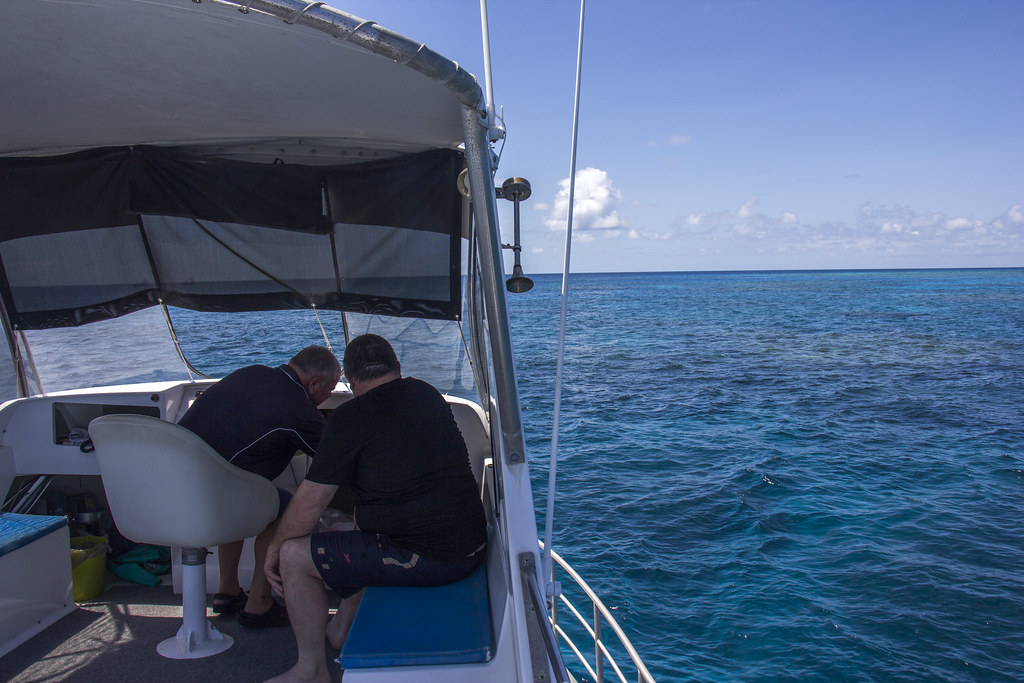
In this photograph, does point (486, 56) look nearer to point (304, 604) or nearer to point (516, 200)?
point (516, 200)

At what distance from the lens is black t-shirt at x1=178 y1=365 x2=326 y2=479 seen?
3.18 m

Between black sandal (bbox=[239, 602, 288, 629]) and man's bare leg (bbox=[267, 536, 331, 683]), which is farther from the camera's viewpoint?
black sandal (bbox=[239, 602, 288, 629])

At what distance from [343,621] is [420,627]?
87 cm

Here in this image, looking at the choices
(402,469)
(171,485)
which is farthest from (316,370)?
(402,469)

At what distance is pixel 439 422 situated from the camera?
2770 mm

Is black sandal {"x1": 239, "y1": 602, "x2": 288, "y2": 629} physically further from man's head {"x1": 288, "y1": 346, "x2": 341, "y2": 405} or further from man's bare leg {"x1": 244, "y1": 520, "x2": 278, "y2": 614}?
man's head {"x1": 288, "y1": 346, "x2": 341, "y2": 405}

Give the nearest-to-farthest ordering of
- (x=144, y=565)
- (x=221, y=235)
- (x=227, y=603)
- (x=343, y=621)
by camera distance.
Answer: (x=343, y=621) < (x=227, y=603) < (x=144, y=565) < (x=221, y=235)

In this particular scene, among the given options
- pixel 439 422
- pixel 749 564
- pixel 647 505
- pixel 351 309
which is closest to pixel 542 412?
pixel 647 505

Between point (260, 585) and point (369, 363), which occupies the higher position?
point (369, 363)

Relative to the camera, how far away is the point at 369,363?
291 centimetres

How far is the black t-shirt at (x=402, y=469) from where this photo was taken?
2.67 metres

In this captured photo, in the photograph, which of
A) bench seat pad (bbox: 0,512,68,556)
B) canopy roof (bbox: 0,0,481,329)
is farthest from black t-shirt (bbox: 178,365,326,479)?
canopy roof (bbox: 0,0,481,329)

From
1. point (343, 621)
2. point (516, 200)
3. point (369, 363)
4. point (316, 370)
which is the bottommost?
point (343, 621)

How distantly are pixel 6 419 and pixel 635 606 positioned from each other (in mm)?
7286
